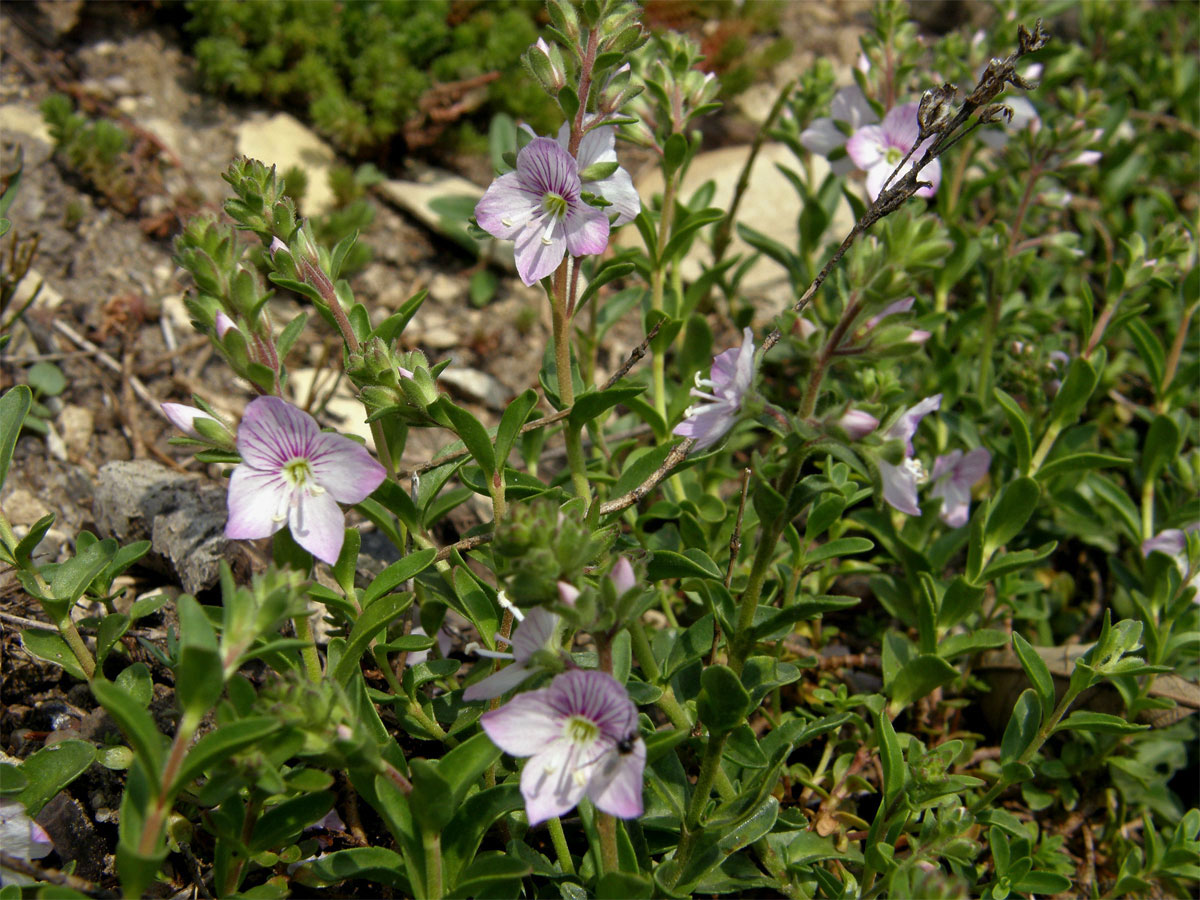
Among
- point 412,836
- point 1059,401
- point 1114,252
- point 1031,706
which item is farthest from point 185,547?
point 1114,252

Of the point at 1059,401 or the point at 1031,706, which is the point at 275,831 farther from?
the point at 1059,401

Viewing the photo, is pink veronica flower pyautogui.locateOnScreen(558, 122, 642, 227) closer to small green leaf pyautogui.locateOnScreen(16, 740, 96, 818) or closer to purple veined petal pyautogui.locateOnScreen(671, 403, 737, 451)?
purple veined petal pyautogui.locateOnScreen(671, 403, 737, 451)

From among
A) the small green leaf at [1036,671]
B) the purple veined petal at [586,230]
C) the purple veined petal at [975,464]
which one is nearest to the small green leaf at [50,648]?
the purple veined petal at [586,230]

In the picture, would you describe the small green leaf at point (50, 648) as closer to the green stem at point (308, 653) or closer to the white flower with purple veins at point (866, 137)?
the green stem at point (308, 653)

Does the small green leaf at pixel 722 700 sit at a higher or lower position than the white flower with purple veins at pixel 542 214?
lower

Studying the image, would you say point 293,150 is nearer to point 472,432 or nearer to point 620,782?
point 472,432

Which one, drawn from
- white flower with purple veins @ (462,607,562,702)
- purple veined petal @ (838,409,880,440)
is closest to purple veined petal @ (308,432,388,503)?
white flower with purple veins @ (462,607,562,702)

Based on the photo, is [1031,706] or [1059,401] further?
[1059,401]
